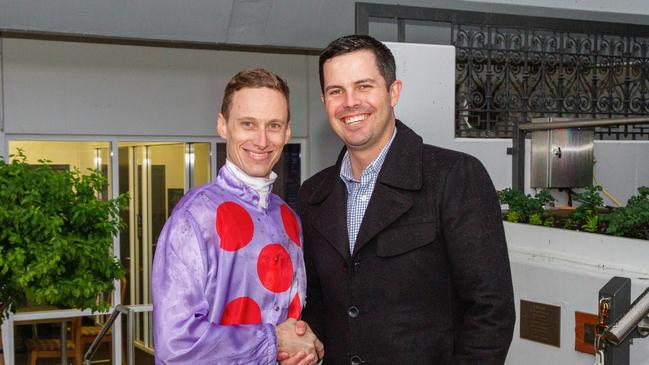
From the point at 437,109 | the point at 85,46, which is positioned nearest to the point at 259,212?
the point at 437,109

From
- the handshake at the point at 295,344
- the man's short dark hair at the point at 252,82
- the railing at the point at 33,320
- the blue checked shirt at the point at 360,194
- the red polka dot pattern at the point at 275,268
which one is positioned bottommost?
the railing at the point at 33,320

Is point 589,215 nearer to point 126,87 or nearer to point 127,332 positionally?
point 127,332

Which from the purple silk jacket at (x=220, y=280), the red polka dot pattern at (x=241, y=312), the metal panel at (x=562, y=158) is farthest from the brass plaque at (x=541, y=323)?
the metal panel at (x=562, y=158)

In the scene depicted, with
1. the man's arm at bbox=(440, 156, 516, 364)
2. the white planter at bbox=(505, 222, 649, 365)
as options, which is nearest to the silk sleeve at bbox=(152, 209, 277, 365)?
the man's arm at bbox=(440, 156, 516, 364)

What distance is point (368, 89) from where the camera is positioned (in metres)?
2.31

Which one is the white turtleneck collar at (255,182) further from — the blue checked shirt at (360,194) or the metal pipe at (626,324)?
the metal pipe at (626,324)

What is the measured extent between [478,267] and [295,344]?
0.52m

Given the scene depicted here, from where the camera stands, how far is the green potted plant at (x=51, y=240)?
15.7 feet

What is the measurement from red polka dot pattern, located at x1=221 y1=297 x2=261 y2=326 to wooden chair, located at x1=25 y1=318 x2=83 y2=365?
5944 mm

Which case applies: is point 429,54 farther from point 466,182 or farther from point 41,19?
point 466,182

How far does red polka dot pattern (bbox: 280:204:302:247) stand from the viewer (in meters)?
2.41

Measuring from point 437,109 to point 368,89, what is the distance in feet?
12.0

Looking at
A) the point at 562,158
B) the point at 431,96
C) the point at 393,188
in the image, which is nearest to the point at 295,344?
the point at 393,188

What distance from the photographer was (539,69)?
7242 mm
